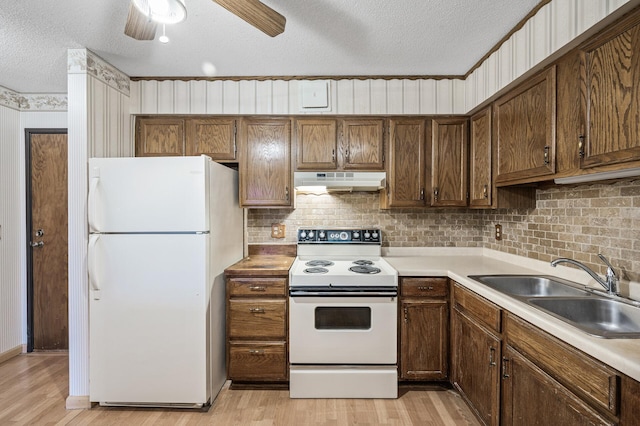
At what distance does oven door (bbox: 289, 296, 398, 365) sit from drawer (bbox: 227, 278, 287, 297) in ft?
0.48

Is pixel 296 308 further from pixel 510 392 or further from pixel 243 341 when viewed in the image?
pixel 510 392

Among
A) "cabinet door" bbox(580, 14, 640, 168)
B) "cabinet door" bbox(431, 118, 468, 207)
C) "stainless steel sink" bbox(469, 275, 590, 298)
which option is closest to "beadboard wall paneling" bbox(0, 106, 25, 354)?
"cabinet door" bbox(431, 118, 468, 207)

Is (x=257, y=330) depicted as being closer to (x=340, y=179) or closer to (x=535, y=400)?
(x=340, y=179)

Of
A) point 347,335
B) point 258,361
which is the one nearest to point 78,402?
point 258,361

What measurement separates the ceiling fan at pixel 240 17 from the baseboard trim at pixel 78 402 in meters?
2.29

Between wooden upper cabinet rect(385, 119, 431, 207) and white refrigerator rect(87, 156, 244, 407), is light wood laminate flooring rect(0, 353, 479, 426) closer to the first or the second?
white refrigerator rect(87, 156, 244, 407)

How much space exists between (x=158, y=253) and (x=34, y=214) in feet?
6.11

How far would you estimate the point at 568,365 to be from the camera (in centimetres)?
116

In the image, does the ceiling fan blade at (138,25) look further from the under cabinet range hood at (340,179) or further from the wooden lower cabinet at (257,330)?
the wooden lower cabinet at (257,330)

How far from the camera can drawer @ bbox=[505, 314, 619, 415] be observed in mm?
996

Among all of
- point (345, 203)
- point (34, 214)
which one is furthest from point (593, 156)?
point (34, 214)

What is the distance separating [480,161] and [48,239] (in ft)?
12.6

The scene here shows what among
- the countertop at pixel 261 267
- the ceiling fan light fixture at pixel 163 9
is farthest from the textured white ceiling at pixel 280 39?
the countertop at pixel 261 267

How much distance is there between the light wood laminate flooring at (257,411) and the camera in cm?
202
